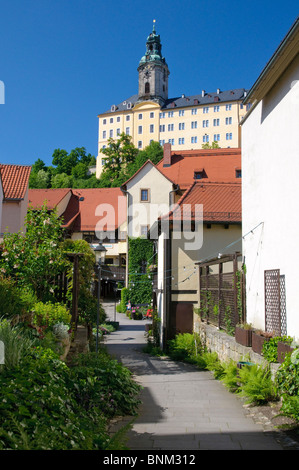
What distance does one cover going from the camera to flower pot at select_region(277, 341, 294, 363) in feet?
21.7

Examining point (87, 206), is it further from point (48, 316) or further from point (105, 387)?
point (105, 387)

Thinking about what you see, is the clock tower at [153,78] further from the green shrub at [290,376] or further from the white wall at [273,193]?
the green shrub at [290,376]

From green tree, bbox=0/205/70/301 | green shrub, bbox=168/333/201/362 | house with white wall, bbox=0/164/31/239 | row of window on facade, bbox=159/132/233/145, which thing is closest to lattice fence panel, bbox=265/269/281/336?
green tree, bbox=0/205/70/301

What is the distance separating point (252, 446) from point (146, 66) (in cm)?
9831

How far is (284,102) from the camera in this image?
807cm

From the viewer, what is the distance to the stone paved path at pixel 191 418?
5.05 meters

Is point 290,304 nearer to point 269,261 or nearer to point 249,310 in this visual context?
point 269,261

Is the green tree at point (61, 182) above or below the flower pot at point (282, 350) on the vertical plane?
above

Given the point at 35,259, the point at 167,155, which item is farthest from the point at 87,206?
the point at 35,259

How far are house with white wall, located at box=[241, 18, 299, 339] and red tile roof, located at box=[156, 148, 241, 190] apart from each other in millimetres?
28048

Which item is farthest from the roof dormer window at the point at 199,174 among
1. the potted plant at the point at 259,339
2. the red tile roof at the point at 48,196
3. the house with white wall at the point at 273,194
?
the potted plant at the point at 259,339

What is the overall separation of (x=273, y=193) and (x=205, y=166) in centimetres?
→ 3183

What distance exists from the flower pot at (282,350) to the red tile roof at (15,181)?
20630 mm
